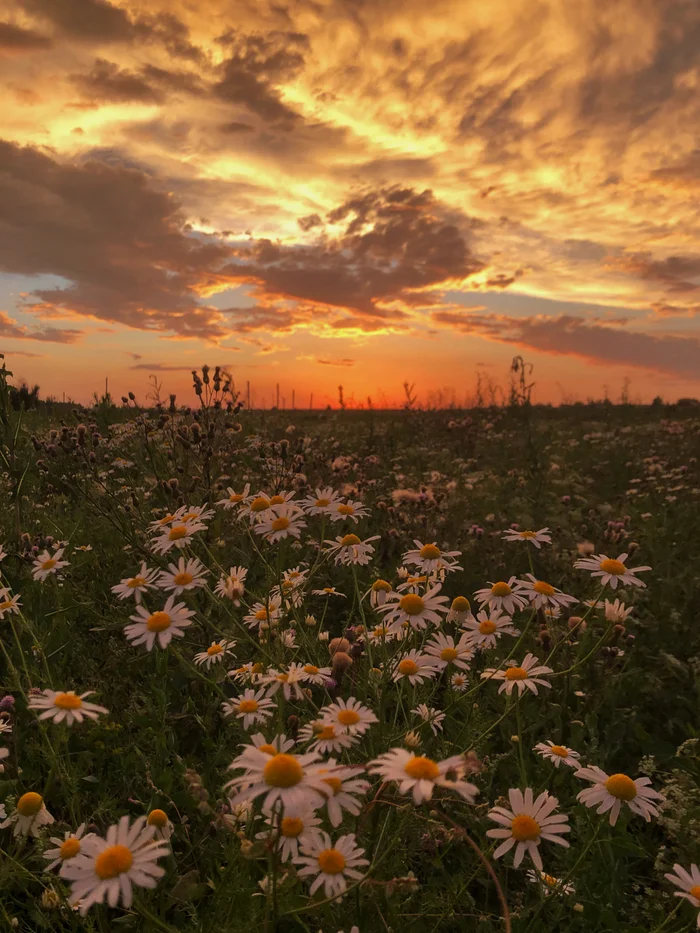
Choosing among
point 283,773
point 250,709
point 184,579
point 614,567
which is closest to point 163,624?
point 184,579

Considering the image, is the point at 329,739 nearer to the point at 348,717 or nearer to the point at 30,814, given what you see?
the point at 348,717

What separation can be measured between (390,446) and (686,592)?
6.69 metres

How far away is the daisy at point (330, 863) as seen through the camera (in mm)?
1400

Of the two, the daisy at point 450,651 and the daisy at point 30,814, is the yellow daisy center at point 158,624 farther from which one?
the daisy at point 450,651

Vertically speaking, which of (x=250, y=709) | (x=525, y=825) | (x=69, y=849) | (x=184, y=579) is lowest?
(x=69, y=849)

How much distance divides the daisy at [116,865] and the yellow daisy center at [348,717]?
585 millimetres

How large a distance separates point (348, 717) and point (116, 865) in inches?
26.9

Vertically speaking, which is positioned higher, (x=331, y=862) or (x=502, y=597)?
(x=502, y=597)

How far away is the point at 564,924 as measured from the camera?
2.44 meters

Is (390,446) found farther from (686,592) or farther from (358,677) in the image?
(358,677)

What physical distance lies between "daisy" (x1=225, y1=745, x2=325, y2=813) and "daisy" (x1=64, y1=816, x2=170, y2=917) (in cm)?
24

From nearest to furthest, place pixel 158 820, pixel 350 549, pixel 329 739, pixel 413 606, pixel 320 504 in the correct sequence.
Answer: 1. pixel 158 820
2. pixel 329 739
3. pixel 413 606
4. pixel 350 549
5. pixel 320 504

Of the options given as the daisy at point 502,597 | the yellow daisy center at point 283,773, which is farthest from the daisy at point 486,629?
the yellow daisy center at point 283,773

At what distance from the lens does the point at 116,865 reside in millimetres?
1291
